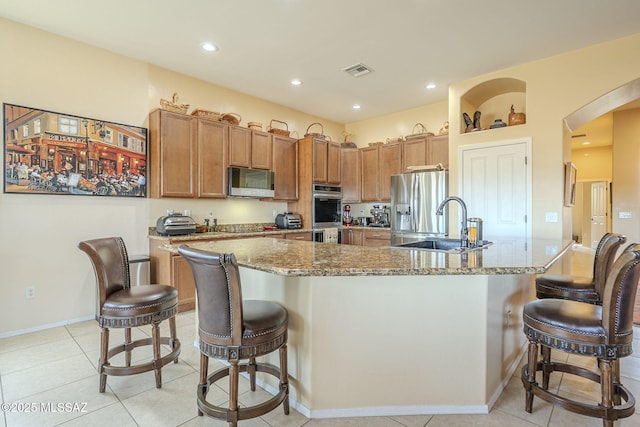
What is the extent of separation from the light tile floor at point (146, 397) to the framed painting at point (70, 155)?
161cm

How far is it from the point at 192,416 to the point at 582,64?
5.08 meters

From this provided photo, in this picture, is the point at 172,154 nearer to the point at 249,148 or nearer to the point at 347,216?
the point at 249,148

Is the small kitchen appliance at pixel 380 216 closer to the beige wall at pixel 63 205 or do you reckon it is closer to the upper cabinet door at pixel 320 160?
the upper cabinet door at pixel 320 160

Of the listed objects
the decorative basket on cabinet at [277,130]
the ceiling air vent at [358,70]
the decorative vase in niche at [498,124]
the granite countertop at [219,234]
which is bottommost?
the granite countertop at [219,234]

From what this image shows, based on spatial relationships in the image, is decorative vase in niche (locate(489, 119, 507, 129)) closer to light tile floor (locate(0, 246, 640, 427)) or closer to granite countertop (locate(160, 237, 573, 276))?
granite countertop (locate(160, 237, 573, 276))

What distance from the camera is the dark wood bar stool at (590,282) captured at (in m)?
2.14

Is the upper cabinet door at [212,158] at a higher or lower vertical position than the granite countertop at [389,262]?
higher

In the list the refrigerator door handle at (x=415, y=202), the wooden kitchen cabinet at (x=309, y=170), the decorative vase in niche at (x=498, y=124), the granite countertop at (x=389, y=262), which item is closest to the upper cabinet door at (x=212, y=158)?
the wooden kitchen cabinet at (x=309, y=170)

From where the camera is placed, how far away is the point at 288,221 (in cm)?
516

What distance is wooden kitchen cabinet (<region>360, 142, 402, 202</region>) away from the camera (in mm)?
5574

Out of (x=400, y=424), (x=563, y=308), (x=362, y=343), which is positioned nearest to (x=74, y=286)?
(x=362, y=343)

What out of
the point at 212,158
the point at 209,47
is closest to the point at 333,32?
the point at 209,47

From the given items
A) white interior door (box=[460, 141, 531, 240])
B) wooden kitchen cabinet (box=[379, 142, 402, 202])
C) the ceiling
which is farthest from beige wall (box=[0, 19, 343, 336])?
white interior door (box=[460, 141, 531, 240])

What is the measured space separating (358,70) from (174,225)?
3088 millimetres
